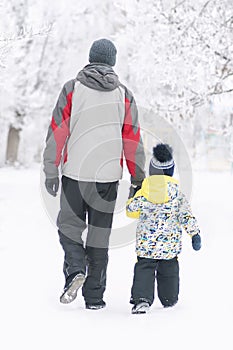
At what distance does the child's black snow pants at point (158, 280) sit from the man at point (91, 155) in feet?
0.90

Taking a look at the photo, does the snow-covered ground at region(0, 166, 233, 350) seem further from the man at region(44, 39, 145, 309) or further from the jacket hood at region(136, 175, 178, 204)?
the jacket hood at region(136, 175, 178, 204)

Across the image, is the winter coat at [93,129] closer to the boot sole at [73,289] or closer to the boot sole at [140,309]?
the boot sole at [73,289]

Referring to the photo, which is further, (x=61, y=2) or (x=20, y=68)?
(x=20, y=68)

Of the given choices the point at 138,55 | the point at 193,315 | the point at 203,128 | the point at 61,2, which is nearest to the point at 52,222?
the point at 138,55

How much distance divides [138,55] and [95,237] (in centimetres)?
925

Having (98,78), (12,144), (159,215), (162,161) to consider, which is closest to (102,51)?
(98,78)

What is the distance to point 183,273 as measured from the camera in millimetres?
6652

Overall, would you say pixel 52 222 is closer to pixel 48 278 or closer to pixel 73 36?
pixel 48 278

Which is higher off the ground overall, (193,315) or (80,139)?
(80,139)

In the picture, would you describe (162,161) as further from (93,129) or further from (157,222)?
(93,129)

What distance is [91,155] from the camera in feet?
16.2

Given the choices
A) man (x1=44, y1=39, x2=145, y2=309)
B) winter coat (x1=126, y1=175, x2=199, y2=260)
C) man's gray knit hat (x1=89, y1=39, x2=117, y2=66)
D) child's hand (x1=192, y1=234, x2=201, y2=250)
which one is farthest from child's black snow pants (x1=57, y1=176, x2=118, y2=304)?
man's gray knit hat (x1=89, y1=39, x2=117, y2=66)

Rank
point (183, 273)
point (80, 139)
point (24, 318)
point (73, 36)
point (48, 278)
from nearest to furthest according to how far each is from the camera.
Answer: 1. point (24, 318)
2. point (80, 139)
3. point (48, 278)
4. point (183, 273)
5. point (73, 36)

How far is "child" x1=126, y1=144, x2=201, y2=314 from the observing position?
494cm
